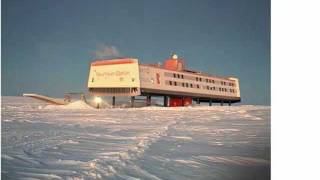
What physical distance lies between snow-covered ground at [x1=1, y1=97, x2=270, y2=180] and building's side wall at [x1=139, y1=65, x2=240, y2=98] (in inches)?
5.0

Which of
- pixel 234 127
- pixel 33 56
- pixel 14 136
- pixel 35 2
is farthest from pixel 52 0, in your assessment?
pixel 234 127

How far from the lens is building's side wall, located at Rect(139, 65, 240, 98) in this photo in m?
2.83

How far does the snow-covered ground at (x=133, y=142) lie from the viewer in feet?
8.64

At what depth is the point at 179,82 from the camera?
2873 millimetres

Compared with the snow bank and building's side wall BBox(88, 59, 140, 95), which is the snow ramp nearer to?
the snow bank

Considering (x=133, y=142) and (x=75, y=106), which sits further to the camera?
(x=75, y=106)

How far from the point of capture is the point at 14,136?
3.00 meters

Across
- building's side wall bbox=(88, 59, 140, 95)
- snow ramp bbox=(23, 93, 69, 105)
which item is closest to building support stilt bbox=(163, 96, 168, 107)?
building's side wall bbox=(88, 59, 140, 95)

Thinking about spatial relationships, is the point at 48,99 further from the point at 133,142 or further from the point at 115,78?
the point at 133,142

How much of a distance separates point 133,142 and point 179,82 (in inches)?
18.8

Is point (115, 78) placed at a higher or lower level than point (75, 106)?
higher

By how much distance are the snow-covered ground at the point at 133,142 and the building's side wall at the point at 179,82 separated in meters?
0.13

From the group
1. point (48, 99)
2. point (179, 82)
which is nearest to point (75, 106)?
point (48, 99)
